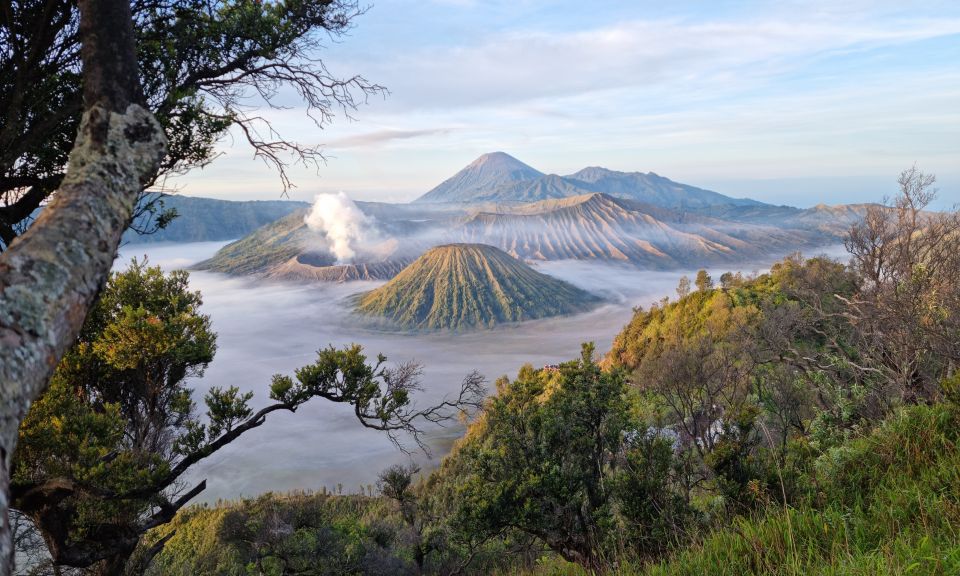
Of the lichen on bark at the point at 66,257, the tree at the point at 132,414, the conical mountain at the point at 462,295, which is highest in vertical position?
the lichen on bark at the point at 66,257

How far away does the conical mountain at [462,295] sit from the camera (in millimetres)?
179750

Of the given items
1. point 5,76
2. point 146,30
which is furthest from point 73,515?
point 146,30

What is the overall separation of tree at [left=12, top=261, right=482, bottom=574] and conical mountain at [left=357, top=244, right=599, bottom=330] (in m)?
168

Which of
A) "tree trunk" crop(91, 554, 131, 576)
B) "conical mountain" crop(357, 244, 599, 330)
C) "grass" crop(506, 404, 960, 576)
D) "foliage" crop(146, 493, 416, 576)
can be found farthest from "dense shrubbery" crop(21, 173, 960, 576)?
"conical mountain" crop(357, 244, 599, 330)

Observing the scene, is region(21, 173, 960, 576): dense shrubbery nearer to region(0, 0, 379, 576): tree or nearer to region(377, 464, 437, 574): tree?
region(377, 464, 437, 574): tree

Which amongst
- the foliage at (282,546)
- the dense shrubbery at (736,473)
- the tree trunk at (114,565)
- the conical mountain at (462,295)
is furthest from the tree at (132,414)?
the conical mountain at (462,295)

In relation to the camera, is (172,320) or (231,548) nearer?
(172,320)

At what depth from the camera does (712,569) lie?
3.37 m

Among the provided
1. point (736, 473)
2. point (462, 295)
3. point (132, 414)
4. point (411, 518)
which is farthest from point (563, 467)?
point (462, 295)

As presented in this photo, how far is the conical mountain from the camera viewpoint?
17975cm

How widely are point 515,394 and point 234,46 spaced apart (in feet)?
24.2

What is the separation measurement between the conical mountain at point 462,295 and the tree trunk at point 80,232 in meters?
173

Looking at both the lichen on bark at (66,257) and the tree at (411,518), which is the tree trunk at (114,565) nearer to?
the lichen on bark at (66,257)

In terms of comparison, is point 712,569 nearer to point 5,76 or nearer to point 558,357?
point 5,76
